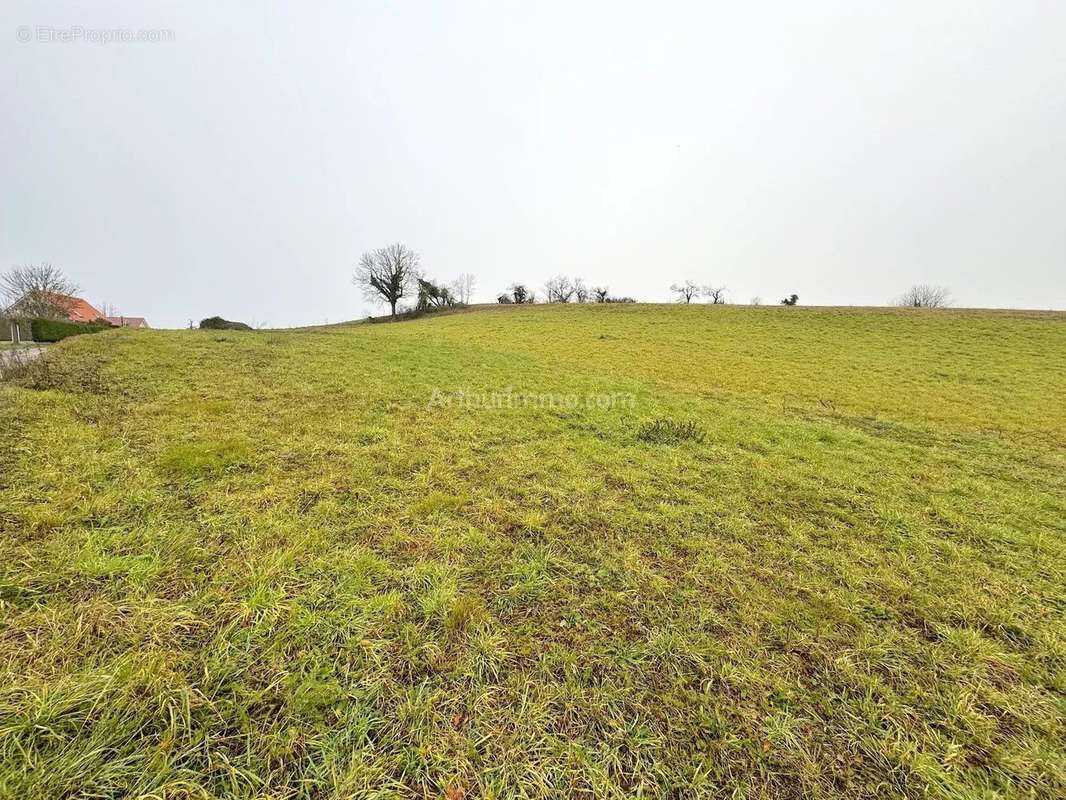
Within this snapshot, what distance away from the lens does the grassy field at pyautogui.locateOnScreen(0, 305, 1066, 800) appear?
191 centimetres

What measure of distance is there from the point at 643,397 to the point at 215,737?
9.68m

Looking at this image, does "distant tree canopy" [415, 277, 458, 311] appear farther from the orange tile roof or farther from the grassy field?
the grassy field

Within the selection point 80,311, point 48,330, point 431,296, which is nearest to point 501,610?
point 48,330

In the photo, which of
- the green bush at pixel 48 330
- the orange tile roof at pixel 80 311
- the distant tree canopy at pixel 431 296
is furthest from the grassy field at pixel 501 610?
the orange tile roof at pixel 80 311

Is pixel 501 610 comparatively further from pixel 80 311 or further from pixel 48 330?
pixel 80 311

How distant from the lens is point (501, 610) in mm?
2867

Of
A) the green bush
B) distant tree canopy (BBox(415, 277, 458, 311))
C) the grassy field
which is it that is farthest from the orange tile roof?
the grassy field

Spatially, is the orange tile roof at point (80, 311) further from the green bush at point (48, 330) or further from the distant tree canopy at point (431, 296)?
the distant tree canopy at point (431, 296)

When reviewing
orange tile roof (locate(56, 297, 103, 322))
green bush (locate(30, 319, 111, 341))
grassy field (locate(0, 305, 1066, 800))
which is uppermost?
orange tile roof (locate(56, 297, 103, 322))

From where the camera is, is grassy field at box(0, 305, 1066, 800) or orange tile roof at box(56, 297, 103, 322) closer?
grassy field at box(0, 305, 1066, 800)

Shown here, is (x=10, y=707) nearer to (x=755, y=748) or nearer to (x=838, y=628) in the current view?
(x=755, y=748)

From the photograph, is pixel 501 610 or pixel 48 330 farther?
pixel 48 330

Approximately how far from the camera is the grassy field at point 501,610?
6.28 ft

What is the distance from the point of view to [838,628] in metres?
2.84
